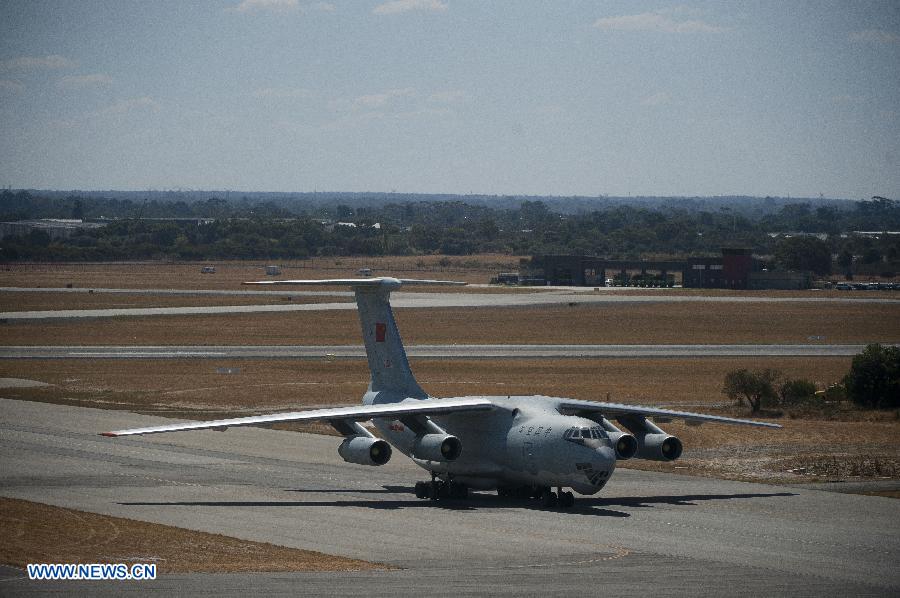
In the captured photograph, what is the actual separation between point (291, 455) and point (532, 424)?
1426cm

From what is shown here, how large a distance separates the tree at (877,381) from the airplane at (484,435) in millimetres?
21625

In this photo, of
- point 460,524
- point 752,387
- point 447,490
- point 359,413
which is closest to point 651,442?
point 447,490

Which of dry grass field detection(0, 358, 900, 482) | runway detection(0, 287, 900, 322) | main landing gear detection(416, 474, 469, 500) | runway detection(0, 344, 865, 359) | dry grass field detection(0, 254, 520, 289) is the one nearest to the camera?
main landing gear detection(416, 474, 469, 500)

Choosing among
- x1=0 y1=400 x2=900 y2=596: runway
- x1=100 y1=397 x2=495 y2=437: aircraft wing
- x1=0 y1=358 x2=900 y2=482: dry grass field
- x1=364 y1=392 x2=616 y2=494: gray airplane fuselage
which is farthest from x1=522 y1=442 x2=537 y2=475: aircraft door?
→ x1=0 y1=358 x2=900 y2=482: dry grass field

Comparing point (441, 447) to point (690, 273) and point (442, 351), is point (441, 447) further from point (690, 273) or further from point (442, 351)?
point (690, 273)

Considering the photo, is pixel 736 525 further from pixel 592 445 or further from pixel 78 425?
pixel 78 425

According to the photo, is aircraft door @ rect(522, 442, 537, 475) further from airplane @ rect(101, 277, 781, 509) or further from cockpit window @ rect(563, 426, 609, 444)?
cockpit window @ rect(563, 426, 609, 444)

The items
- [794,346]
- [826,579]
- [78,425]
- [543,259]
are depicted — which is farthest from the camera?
[543,259]

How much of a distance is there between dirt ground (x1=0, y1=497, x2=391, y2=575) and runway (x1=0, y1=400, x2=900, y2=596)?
0.86m

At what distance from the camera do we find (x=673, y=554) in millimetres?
29922

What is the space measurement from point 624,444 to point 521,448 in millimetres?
3529

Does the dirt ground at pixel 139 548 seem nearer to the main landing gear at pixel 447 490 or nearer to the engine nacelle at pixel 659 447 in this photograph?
the main landing gear at pixel 447 490

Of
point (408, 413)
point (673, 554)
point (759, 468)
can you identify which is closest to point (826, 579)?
point (673, 554)

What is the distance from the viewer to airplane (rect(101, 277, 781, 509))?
35.3 m
